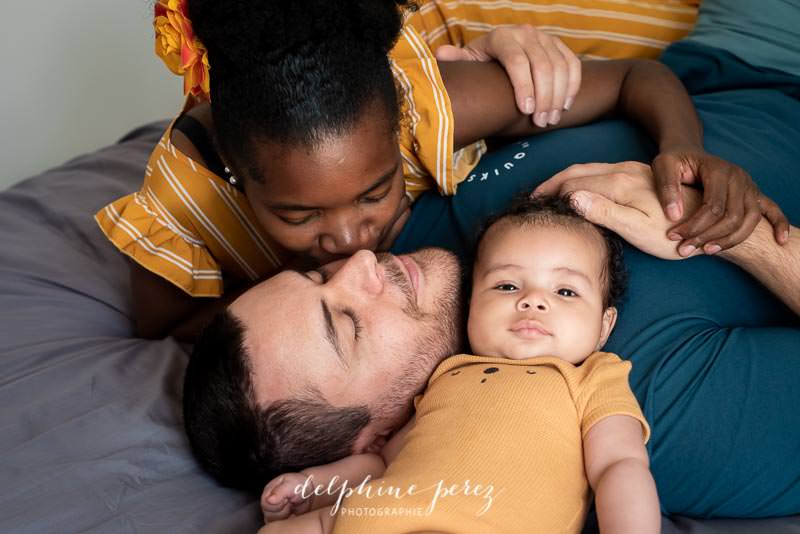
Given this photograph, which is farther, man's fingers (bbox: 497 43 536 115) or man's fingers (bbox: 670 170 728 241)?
man's fingers (bbox: 497 43 536 115)

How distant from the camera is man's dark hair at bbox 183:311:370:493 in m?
1.23

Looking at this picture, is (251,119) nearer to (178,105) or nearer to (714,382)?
(714,382)

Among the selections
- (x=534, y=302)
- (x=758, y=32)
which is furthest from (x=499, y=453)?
(x=758, y=32)

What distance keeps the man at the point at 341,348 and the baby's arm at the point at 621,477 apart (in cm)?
12

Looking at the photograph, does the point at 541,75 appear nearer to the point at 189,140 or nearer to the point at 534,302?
the point at 534,302

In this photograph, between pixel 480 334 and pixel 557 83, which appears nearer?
pixel 480 334

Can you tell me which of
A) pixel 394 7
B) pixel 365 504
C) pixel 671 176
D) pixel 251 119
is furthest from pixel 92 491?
pixel 671 176

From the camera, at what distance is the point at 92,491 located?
4.23ft

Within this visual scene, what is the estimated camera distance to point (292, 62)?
1.28 metres

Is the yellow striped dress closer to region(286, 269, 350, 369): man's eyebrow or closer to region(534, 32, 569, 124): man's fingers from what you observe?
region(534, 32, 569, 124): man's fingers

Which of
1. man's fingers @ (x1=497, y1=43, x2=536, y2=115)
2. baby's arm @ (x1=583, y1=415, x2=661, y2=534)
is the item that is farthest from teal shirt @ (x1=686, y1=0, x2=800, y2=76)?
baby's arm @ (x1=583, y1=415, x2=661, y2=534)

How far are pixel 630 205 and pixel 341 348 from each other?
0.53 m

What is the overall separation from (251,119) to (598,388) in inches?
26.7

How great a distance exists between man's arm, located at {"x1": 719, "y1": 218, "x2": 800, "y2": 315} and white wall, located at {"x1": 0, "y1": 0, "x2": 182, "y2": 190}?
2388 mm
